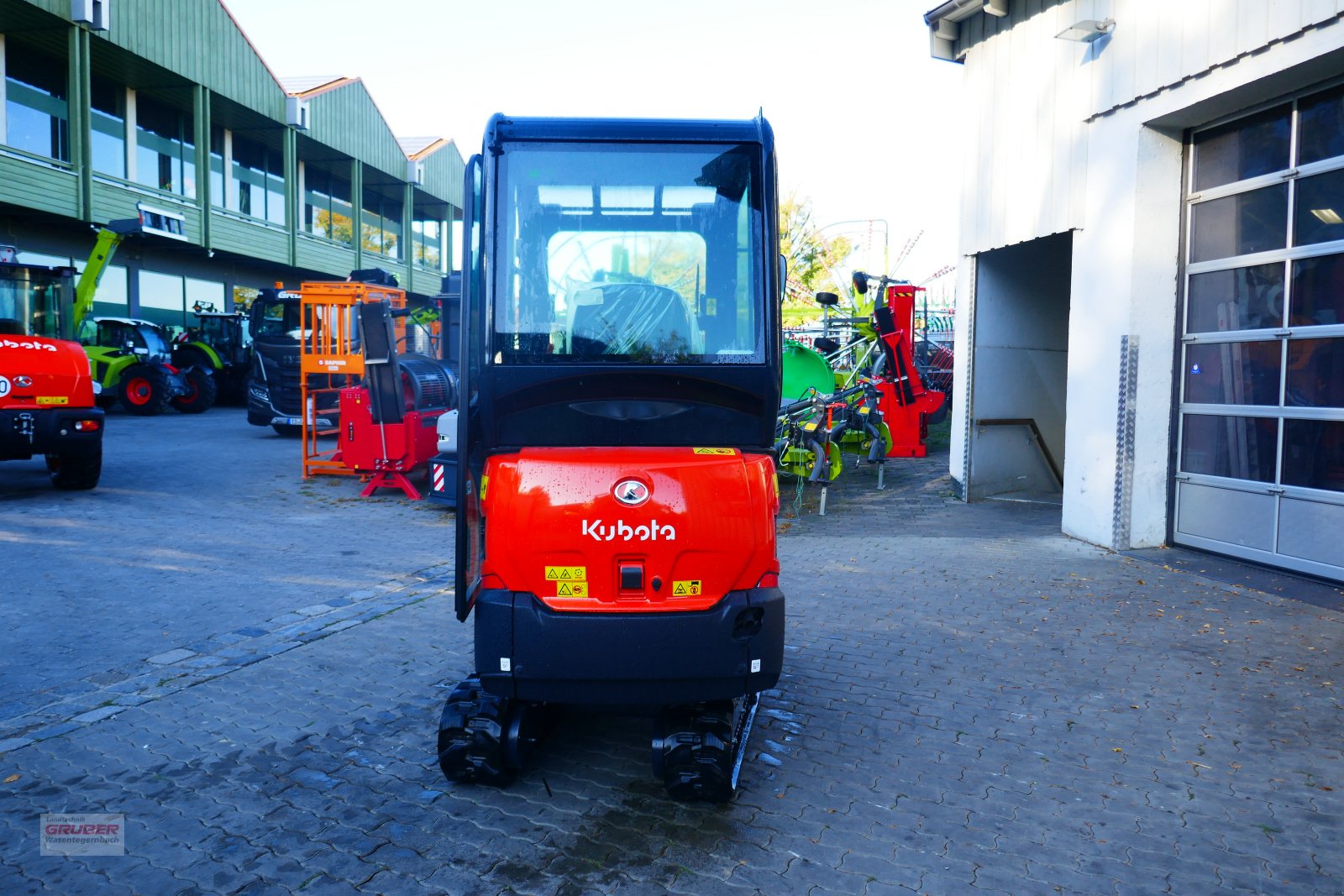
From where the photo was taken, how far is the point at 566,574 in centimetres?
384

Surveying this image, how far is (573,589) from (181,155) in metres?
29.4

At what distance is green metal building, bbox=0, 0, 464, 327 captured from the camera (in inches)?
907

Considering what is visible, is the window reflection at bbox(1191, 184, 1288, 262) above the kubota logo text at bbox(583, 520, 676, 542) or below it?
above

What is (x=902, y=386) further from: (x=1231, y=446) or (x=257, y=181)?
(x=257, y=181)

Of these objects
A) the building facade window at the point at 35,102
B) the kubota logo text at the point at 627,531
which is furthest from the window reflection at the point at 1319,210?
the building facade window at the point at 35,102

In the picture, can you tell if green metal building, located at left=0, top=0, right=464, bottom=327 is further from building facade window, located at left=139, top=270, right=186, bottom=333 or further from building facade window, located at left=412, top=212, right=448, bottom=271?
building facade window, located at left=412, top=212, right=448, bottom=271

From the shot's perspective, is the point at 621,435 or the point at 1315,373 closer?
the point at 621,435

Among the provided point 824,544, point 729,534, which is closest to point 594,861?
point 729,534

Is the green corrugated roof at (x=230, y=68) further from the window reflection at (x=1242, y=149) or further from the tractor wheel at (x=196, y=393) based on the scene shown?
the window reflection at (x=1242, y=149)

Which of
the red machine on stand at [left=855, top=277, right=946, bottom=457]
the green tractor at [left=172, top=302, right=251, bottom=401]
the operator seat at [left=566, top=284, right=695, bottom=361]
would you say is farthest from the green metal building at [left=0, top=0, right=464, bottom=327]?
the operator seat at [left=566, top=284, right=695, bottom=361]

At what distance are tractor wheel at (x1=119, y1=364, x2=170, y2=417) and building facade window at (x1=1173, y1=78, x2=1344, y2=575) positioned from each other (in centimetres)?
2109

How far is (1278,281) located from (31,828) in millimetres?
8538

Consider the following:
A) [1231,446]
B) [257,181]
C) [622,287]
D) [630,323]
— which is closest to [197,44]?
[257,181]

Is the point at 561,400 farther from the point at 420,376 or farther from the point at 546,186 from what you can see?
the point at 420,376
